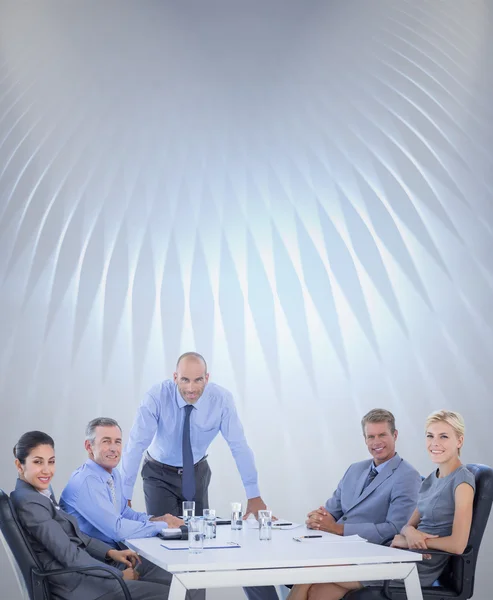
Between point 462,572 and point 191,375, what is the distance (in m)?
1.51

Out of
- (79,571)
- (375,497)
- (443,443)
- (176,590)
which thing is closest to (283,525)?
(375,497)

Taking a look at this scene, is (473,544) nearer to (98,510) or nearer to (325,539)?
(325,539)

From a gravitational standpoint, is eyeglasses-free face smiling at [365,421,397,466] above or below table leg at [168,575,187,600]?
above

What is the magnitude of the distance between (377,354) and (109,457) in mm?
4070

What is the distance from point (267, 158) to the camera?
23.6 feet

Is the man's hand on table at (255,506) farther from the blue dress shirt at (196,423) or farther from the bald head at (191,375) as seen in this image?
the bald head at (191,375)

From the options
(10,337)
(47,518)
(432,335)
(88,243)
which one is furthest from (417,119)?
(47,518)

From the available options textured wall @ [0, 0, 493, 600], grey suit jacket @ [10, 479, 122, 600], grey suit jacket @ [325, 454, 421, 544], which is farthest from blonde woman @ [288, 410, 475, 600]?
textured wall @ [0, 0, 493, 600]

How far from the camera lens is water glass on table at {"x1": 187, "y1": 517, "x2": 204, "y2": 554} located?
233 cm

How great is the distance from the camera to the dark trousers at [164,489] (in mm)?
3785

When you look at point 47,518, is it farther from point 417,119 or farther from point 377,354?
point 417,119

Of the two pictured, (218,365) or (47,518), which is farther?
(218,365)

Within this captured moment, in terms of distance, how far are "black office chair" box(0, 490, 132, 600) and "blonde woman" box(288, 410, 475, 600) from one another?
2.53 ft

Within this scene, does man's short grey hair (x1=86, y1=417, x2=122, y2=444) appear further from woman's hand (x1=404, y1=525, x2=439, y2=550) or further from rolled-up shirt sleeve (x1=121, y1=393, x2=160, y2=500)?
woman's hand (x1=404, y1=525, x2=439, y2=550)
